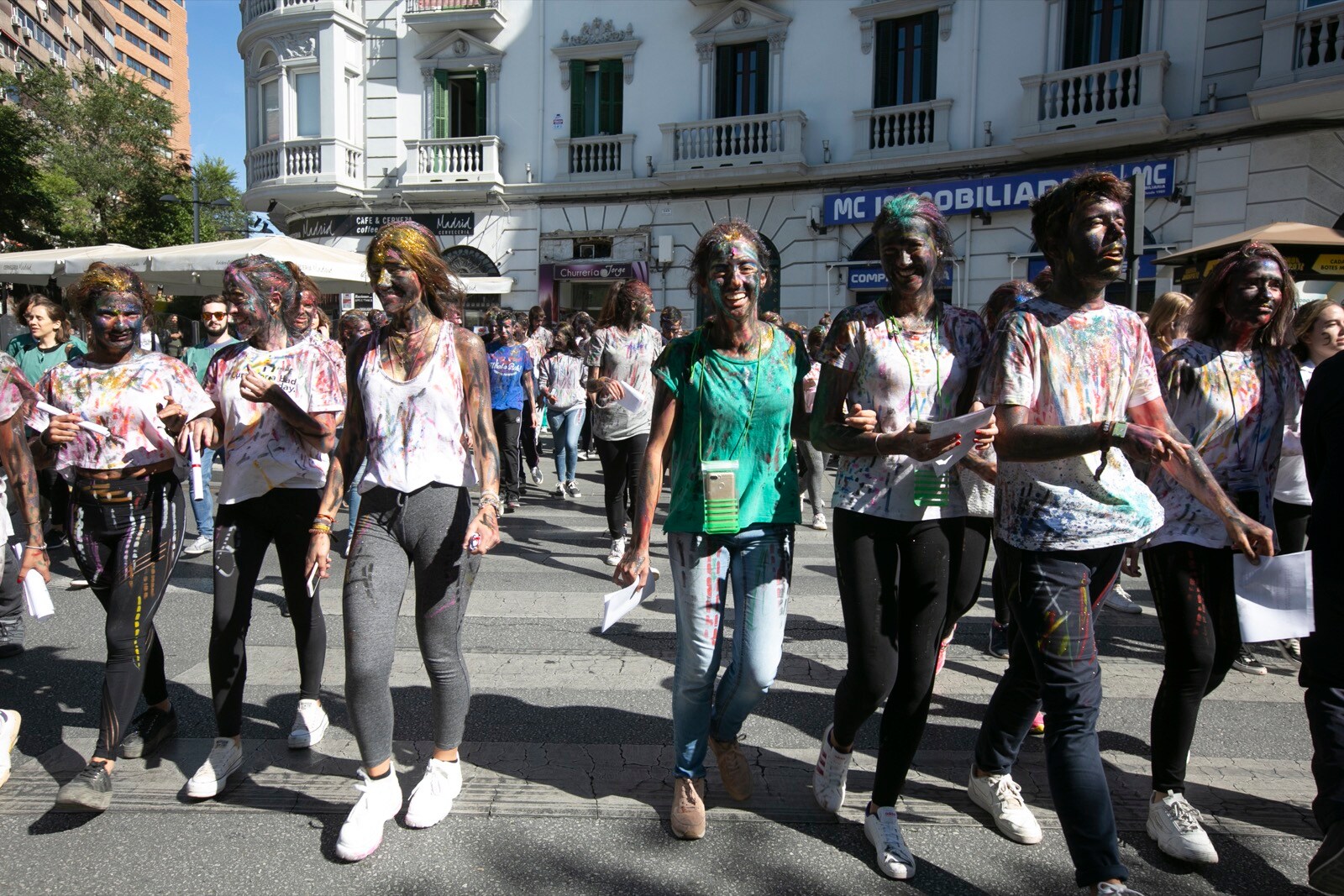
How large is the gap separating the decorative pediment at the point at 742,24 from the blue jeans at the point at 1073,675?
55.4 ft

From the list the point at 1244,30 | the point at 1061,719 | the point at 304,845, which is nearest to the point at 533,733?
the point at 304,845

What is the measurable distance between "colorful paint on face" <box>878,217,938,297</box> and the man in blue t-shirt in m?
6.69

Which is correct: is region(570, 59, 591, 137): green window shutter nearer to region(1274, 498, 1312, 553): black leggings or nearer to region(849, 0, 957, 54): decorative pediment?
region(849, 0, 957, 54): decorative pediment

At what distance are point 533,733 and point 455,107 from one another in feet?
62.4

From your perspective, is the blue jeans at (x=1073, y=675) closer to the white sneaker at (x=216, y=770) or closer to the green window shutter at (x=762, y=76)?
the white sneaker at (x=216, y=770)

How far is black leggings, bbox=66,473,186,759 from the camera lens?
10.6 ft

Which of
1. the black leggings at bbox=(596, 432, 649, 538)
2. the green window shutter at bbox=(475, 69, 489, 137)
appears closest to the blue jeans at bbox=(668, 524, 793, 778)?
the black leggings at bbox=(596, 432, 649, 538)

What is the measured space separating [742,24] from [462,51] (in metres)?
6.20

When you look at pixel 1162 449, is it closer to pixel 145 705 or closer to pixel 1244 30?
pixel 145 705

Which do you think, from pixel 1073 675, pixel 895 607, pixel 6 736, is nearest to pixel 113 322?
pixel 6 736

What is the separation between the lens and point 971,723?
398 cm

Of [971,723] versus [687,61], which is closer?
[971,723]

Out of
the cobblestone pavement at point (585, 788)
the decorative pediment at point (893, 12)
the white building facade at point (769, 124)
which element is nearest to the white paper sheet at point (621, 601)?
the cobblestone pavement at point (585, 788)

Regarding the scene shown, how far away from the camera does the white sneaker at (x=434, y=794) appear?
3014mm
